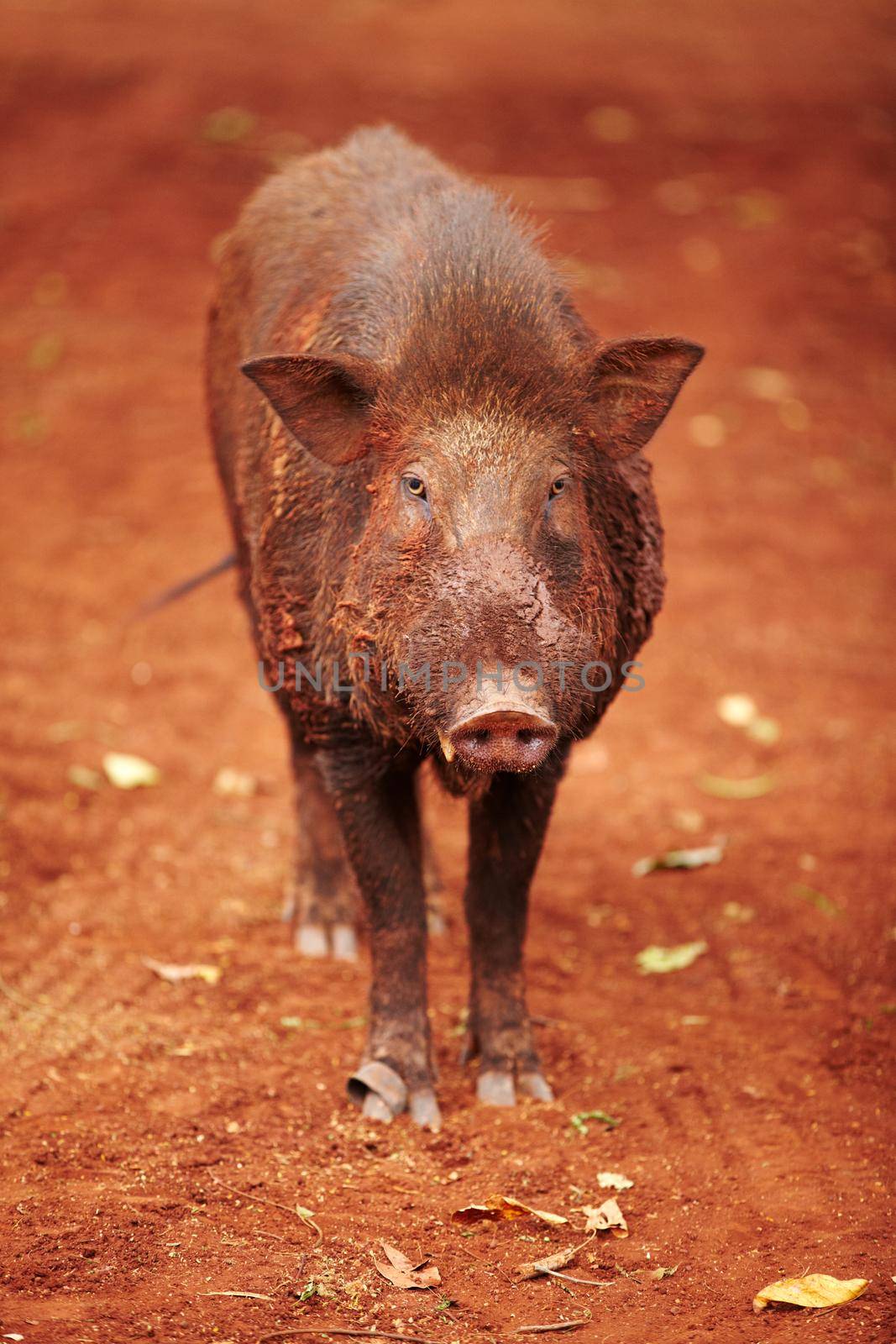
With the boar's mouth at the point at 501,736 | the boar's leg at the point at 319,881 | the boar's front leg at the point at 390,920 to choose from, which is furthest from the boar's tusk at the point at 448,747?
the boar's leg at the point at 319,881

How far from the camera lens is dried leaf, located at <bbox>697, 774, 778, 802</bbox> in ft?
21.5

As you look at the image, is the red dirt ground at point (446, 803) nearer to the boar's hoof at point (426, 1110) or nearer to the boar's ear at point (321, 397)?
the boar's hoof at point (426, 1110)

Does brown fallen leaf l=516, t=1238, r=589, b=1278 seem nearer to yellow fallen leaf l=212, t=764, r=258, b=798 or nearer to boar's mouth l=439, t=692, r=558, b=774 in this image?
boar's mouth l=439, t=692, r=558, b=774

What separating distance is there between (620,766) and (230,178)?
7788mm

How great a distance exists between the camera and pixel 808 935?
5320 mm

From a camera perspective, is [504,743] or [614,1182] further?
[614,1182]

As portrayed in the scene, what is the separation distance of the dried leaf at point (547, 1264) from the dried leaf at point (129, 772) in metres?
3.32

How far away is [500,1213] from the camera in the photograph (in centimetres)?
370

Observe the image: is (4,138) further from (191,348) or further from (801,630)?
Result: (801,630)

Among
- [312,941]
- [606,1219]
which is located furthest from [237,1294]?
[312,941]

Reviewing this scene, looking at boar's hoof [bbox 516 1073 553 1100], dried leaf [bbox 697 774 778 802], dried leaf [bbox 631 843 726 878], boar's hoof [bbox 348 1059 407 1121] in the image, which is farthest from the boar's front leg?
dried leaf [bbox 697 774 778 802]

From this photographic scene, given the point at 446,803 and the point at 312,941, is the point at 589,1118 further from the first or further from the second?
the point at 312,941

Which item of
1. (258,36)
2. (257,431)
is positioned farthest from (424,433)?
(258,36)

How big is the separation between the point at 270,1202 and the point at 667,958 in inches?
78.4
